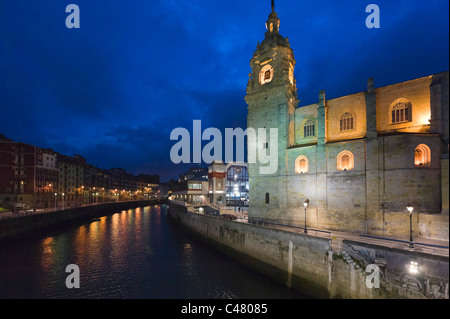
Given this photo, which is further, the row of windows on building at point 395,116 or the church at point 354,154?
the row of windows on building at point 395,116

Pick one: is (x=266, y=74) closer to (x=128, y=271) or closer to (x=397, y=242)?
(x=397, y=242)

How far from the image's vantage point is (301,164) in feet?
91.5

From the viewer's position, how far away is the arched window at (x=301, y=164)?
27.4m

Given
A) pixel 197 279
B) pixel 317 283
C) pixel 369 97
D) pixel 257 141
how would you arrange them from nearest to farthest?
pixel 317 283, pixel 197 279, pixel 369 97, pixel 257 141

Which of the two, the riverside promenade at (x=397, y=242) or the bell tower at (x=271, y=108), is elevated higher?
the bell tower at (x=271, y=108)

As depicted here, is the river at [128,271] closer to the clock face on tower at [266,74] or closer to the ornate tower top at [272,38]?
the clock face on tower at [266,74]

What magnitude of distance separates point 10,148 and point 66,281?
181 feet

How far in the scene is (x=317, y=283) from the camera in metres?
16.8

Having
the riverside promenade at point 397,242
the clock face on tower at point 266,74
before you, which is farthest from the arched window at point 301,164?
the clock face on tower at point 266,74

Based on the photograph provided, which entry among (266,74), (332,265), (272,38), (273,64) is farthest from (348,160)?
(272,38)

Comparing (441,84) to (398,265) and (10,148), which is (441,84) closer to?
(398,265)

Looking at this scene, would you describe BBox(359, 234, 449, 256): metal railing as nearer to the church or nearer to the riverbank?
the church

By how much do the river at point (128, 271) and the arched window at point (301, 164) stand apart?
1339 cm
